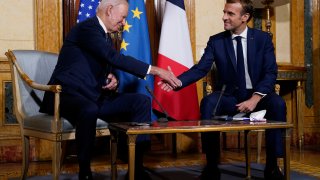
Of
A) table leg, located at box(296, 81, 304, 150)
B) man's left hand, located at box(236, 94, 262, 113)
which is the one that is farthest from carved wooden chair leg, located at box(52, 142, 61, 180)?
table leg, located at box(296, 81, 304, 150)

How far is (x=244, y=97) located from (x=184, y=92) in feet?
2.90

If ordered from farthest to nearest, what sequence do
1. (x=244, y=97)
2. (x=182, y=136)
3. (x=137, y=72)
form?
(x=182, y=136) → (x=244, y=97) → (x=137, y=72)

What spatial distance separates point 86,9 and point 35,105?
1142 mm

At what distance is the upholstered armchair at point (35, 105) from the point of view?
240 cm

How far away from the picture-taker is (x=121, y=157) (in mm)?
3826

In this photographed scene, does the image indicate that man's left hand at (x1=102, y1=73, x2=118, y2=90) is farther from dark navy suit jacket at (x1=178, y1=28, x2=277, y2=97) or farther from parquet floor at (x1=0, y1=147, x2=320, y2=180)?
parquet floor at (x1=0, y1=147, x2=320, y2=180)

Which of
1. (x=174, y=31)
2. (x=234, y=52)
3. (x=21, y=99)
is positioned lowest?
(x=21, y=99)

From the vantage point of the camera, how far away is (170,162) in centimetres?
356

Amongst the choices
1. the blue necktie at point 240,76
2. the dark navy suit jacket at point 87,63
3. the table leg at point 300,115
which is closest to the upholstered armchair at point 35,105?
the dark navy suit jacket at point 87,63

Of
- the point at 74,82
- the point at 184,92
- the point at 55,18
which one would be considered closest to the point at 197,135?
the point at 184,92

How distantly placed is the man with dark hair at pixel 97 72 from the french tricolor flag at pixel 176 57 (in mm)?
1067

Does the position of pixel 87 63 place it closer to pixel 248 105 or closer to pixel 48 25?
pixel 248 105

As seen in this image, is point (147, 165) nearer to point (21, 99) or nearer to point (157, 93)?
point (157, 93)

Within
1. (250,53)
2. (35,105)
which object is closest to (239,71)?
(250,53)
